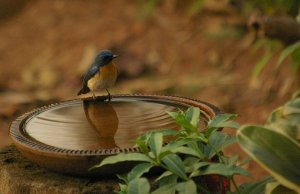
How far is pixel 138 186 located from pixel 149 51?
192 inches

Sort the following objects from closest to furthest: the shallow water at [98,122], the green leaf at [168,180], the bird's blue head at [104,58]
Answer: the green leaf at [168,180] → the shallow water at [98,122] → the bird's blue head at [104,58]

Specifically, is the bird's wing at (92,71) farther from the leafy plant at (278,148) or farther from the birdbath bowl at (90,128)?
the leafy plant at (278,148)

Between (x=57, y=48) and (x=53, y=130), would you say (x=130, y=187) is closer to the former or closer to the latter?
(x=53, y=130)

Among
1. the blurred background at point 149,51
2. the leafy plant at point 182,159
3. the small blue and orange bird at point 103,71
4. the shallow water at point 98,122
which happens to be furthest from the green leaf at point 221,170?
the blurred background at point 149,51

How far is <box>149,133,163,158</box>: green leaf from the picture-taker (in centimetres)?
182

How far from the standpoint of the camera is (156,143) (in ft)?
6.01

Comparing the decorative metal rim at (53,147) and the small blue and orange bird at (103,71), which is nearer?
the decorative metal rim at (53,147)

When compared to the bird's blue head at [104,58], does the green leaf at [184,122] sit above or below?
below

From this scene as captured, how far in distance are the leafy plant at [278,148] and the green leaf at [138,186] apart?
30 cm

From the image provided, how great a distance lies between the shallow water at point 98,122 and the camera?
2.22m

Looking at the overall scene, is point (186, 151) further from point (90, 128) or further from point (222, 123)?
point (90, 128)

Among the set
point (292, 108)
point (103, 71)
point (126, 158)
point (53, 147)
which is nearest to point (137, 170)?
point (126, 158)

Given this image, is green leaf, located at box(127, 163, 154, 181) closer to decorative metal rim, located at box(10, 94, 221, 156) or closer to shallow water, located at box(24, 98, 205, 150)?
decorative metal rim, located at box(10, 94, 221, 156)

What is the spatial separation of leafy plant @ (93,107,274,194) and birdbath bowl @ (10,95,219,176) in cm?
13
